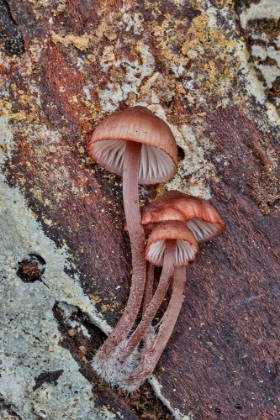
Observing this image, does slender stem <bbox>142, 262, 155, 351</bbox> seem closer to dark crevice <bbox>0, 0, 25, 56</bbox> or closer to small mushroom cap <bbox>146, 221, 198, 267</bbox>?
small mushroom cap <bbox>146, 221, 198, 267</bbox>

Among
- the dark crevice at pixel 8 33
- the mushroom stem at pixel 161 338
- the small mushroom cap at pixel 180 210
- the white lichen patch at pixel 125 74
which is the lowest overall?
the mushroom stem at pixel 161 338

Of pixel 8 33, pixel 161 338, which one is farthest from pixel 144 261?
pixel 8 33

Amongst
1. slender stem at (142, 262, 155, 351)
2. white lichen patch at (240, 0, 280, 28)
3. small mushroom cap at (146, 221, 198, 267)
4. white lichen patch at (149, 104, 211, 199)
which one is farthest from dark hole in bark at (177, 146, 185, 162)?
white lichen patch at (240, 0, 280, 28)

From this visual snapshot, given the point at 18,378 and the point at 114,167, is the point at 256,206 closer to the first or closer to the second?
the point at 114,167

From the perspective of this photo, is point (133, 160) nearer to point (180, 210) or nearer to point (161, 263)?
point (180, 210)

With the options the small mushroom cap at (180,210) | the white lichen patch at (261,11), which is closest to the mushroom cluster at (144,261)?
the small mushroom cap at (180,210)

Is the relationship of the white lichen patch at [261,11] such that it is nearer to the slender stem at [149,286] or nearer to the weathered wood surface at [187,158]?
the weathered wood surface at [187,158]
